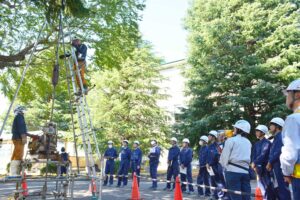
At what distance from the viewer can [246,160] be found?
25.6ft

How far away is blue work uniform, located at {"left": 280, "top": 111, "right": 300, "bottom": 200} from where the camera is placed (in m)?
3.92

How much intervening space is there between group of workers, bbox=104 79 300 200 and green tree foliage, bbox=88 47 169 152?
11.9 metres

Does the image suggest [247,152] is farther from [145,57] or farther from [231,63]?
[145,57]

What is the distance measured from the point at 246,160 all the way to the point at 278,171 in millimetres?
750

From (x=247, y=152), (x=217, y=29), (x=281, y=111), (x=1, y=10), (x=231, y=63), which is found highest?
(x=217, y=29)

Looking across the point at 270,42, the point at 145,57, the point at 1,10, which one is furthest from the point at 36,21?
the point at 145,57

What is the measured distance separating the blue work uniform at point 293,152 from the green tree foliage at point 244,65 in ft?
53.6

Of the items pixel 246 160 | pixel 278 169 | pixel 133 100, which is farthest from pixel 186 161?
pixel 133 100

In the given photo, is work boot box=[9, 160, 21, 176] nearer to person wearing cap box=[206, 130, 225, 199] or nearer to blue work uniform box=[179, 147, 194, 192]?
person wearing cap box=[206, 130, 225, 199]

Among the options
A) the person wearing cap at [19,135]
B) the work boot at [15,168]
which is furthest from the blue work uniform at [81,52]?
the work boot at [15,168]

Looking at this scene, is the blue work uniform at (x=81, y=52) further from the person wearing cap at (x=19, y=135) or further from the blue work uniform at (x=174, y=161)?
the blue work uniform at (x=174, y=161)

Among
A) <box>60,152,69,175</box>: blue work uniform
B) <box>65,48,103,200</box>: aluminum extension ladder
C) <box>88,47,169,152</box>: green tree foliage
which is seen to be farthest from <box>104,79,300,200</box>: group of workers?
<box>88,47,169,152</box>: green tree foliage

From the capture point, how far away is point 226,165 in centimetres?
783

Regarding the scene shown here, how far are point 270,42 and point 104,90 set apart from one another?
1524 centimetres
